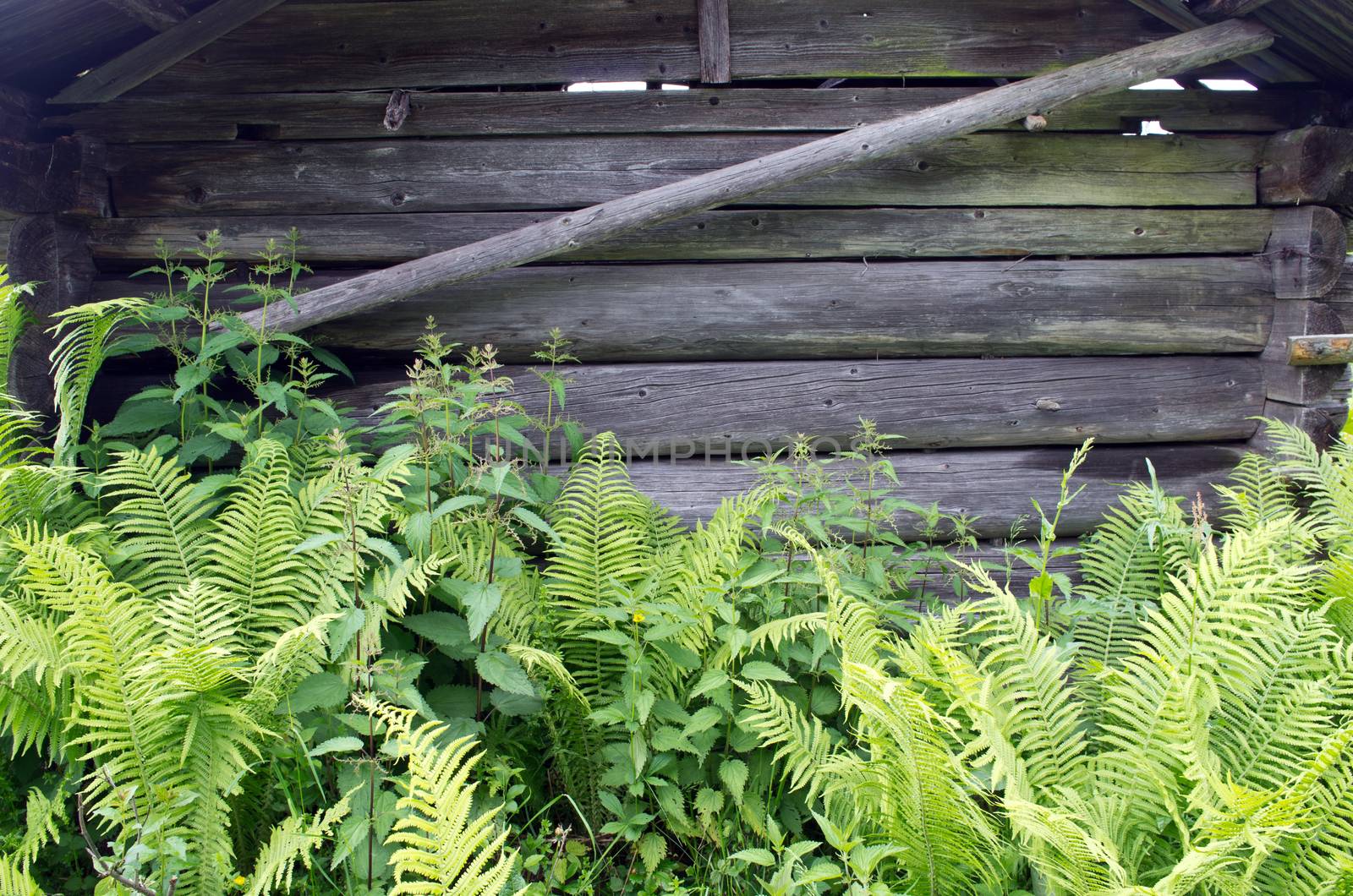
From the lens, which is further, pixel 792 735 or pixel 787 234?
pixel 787 234

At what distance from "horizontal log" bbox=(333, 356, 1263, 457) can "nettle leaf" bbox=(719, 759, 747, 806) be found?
1.49 metres

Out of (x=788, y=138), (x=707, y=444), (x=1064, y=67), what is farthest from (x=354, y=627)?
(x=1064, y=67)

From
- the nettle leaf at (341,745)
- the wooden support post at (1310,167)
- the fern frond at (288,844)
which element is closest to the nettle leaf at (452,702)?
the fern frond at (288,844)

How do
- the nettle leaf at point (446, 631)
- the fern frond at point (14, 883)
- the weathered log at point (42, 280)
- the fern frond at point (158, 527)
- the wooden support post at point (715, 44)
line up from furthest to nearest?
the wooden support post at point (715, 44) < the weathered log at point (42, 280) < the fern frond at point (158, 527) < the nettle leaf at point (446, 631) < the fern frond at point (14, 883)

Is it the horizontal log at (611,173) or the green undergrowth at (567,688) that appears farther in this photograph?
the horizontal log at (611,173)

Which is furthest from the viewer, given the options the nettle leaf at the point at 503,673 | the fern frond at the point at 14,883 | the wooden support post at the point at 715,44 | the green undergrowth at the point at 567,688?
the wooden support post at the point at 715,44

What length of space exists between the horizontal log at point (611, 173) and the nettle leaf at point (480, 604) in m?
1.84

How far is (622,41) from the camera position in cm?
346

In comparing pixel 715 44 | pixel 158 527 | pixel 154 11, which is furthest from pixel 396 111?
pixel 158 527

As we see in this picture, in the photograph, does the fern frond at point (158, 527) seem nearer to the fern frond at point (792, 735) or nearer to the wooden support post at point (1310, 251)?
the fern frond at point (792, 735)

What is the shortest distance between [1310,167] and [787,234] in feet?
7.23

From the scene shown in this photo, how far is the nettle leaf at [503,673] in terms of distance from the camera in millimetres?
2252

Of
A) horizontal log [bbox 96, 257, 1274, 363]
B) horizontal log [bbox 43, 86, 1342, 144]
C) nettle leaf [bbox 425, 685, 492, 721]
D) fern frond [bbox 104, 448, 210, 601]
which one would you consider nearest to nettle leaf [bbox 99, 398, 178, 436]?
fern frond [bbox 104, 448, 210, 601]

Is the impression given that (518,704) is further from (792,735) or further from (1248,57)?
(1248,57)
